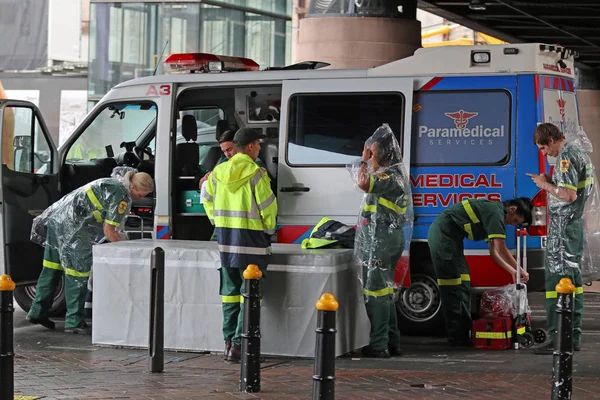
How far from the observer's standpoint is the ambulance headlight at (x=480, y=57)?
11.2 metres

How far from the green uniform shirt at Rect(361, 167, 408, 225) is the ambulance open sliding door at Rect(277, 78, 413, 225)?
123 centimetres

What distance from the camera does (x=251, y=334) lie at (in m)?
8.23

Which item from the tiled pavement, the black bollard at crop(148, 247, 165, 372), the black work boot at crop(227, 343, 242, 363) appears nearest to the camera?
the tiled pavement

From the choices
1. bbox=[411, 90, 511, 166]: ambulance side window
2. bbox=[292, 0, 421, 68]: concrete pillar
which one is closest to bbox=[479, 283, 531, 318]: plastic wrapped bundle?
bbox=[411, 90, 511, 166]: ambulance side window

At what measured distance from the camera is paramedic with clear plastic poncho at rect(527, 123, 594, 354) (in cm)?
1004

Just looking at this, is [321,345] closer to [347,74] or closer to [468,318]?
[468,318]

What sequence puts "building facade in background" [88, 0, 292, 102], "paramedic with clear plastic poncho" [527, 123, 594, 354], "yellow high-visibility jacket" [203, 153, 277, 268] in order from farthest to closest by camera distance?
"building facade in background" [88, 0, 292, 102] → "paramedic with clear plastic poncho" [527, 123, 594, 354] → "yellow high-visibility jacket" [203, 153, 277, 268]

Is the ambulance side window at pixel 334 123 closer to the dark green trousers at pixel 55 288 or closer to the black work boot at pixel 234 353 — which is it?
the dark green trousers at pixel 55 288

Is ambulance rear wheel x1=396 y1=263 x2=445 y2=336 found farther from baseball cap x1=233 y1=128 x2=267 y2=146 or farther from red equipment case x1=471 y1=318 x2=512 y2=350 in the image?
baseball cap x1=233 y1=128 x2=267 y2=146

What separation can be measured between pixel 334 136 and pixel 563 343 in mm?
4564

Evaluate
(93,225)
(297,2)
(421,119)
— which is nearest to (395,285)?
(421,119)

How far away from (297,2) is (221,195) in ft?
116

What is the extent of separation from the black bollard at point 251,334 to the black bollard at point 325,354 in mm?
1289

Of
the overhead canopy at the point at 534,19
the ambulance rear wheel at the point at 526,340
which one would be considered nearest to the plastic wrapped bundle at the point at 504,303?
the ambulance rear wheel at the point at 526,340
